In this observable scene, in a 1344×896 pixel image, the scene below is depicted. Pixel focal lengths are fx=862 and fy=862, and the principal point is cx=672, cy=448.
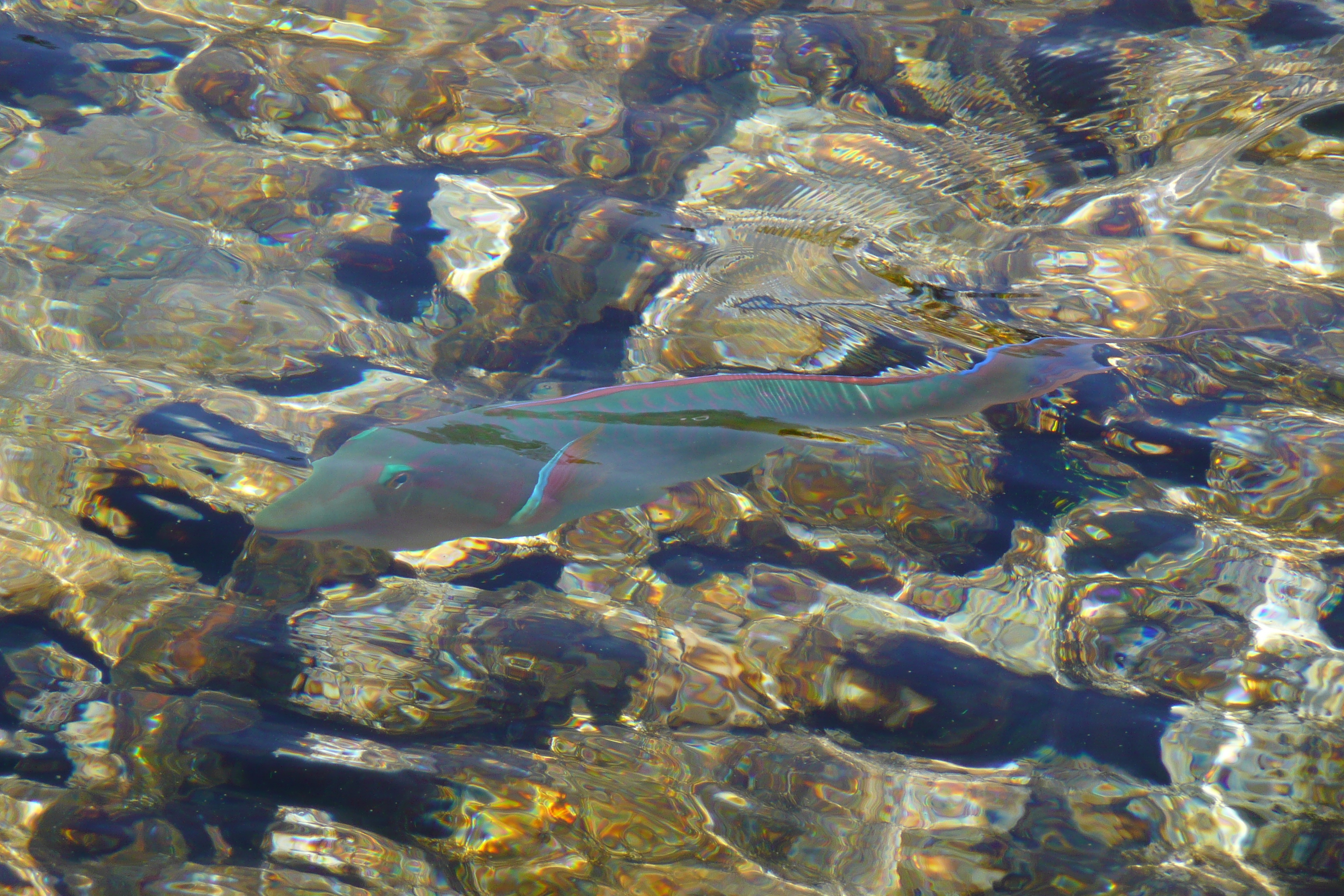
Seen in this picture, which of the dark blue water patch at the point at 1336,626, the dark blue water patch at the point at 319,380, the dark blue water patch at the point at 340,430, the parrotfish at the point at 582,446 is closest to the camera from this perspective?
the dark blue water patch at the point at 1336,626

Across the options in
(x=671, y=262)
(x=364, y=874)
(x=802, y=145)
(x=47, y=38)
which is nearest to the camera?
(x=364, y=874)

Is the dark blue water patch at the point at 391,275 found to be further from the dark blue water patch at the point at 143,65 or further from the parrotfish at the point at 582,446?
the dark blue water patch at the point at 143,65

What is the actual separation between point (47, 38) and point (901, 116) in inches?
150

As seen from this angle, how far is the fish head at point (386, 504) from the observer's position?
2129 millimetres

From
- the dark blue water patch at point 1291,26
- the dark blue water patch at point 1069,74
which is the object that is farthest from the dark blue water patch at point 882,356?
the dark blue water patch at point 1291,26

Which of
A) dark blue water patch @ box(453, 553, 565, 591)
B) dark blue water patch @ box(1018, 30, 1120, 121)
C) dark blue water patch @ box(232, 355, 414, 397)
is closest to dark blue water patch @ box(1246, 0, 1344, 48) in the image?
dark blue water patch @ box(1018, 30, 1120, 121)

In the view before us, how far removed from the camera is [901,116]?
368 cm

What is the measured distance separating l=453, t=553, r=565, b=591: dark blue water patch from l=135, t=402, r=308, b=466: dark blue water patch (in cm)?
61

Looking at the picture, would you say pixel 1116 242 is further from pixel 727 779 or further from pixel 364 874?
pixel 364 874

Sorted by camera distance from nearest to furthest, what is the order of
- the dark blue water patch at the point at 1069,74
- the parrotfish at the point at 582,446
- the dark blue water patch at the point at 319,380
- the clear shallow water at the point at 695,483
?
the clear shallow water at the point at 695,483 < the parrotfish at the point at 582,446 < the dark blue water patch at the point at 319,380 < the dark blue water patch at the point at 1069,74

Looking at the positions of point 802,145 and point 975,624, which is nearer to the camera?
point 975,624

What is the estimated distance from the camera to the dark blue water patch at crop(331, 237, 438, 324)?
295 centimetres

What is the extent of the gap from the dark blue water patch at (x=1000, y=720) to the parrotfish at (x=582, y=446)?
0.71 m

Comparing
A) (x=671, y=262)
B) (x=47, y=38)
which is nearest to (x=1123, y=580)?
(x=671, y=262)
